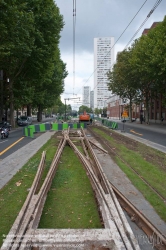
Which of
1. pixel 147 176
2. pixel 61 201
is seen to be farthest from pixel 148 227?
pixel 147 176

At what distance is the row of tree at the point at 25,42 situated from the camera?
23.3m

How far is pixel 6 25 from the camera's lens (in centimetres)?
2267

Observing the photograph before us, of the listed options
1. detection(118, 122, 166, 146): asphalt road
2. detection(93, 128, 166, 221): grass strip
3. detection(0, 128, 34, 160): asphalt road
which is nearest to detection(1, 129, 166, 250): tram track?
detection(93, 128, 166, 221): grass strip

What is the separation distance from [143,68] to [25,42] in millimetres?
18139

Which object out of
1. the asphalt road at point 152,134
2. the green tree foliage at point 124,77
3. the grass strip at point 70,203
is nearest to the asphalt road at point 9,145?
the grass strip at point 70,203

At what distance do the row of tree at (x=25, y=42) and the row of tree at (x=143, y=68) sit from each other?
1231cm

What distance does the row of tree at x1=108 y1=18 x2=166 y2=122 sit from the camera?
115ft

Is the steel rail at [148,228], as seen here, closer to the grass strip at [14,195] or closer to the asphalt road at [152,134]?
the grass strip at [14,195]

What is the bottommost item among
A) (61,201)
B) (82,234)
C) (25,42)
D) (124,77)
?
(61,201)

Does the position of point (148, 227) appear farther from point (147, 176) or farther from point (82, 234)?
point (147, 176)

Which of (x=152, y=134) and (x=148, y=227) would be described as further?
(x=152, y=134)

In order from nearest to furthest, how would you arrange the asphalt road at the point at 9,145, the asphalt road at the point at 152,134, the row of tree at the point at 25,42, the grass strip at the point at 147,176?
the grass strip at the point at 147,176, the asphalt road at the point at 9,145, the row of tree at the point at 25,42, the asphalt road at the point at 152,134

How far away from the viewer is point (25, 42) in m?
27.8

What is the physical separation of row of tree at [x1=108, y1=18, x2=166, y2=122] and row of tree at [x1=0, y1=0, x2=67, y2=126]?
12.3m
